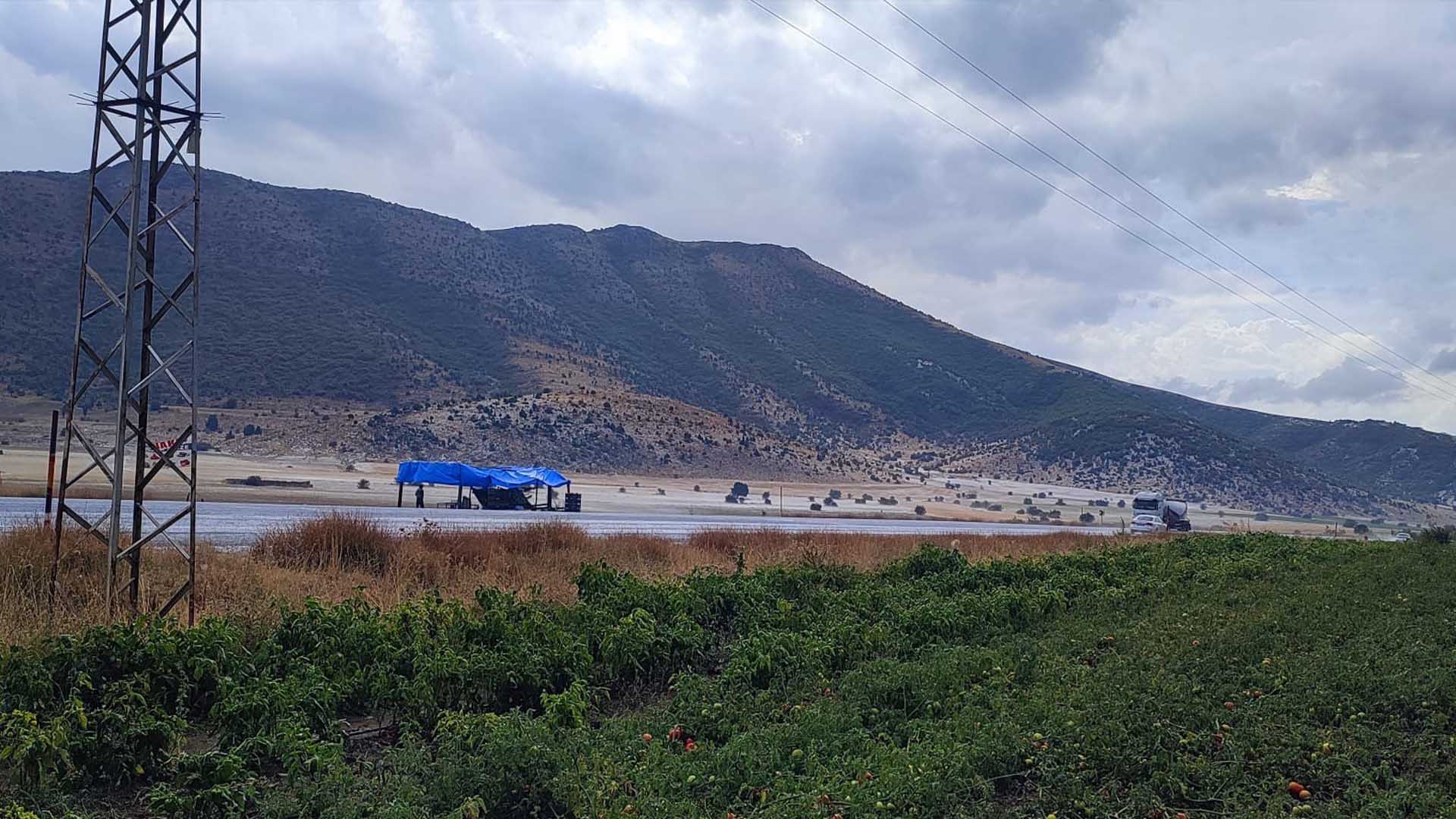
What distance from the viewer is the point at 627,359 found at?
12500 cm

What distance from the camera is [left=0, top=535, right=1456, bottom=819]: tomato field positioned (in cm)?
677

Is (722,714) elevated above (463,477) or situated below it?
below

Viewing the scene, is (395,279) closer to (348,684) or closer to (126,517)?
(126,517)

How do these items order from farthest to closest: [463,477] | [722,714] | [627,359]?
1. [627,359]
2. [463,477]
3. [722,714]

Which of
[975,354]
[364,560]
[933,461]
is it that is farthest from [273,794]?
[975,354]

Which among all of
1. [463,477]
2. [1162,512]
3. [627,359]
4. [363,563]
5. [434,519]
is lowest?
[1162,512]

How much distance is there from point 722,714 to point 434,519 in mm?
26270

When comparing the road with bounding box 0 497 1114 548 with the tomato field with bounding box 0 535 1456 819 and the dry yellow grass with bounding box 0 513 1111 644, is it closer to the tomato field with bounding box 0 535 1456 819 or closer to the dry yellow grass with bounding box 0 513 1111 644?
the dry yellow grass with bounding box 0 513 1111 644

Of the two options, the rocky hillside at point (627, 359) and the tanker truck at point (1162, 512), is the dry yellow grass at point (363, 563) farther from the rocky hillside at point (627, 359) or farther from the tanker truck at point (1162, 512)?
the rocky hillside at point (627, 359)

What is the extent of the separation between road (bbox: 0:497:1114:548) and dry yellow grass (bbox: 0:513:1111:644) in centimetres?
261

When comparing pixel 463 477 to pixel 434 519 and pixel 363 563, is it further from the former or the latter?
pixel 363 563

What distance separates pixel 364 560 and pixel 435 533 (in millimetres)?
3415

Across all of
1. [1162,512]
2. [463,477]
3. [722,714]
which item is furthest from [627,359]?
[722,714]

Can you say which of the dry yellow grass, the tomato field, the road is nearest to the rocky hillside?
the road
